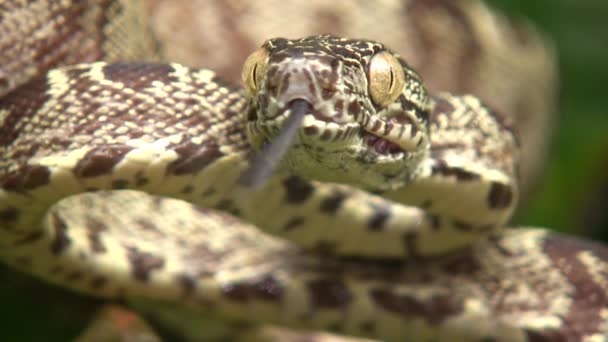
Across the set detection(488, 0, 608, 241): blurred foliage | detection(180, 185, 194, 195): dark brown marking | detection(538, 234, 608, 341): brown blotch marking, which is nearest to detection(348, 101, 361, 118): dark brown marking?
detection(180, 185, 194, 195): dark brown marking

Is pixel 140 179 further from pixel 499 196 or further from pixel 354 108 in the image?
pixel 499 196

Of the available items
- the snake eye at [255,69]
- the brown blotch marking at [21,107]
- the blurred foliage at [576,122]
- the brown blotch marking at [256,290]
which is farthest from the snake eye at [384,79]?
the blurred foliage at [576,122]

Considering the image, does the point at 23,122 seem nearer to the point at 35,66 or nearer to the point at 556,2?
the point at 35,66

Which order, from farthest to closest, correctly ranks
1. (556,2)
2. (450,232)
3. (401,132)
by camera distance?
(556,2) → (450,232) → (401,132)

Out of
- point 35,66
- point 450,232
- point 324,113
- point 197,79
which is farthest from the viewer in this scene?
point 450,232

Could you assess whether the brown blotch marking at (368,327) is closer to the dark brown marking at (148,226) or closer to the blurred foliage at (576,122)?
the dark brown marking at (148,226)

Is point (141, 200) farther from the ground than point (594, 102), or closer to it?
closer to it

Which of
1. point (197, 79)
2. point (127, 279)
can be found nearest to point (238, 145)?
point (197, 79)
